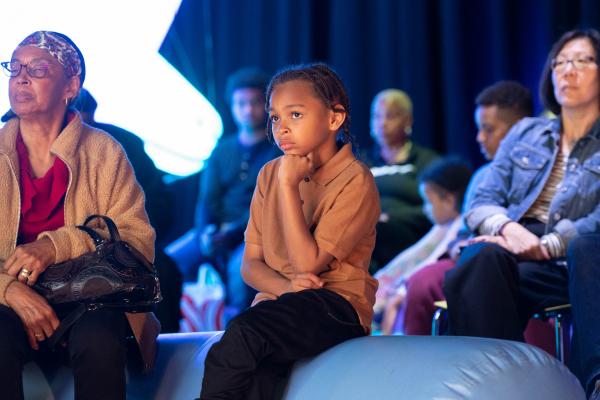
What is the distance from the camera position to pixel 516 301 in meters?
2.70

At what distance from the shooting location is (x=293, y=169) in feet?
7.54

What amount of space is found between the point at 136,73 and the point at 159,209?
6.03 ft

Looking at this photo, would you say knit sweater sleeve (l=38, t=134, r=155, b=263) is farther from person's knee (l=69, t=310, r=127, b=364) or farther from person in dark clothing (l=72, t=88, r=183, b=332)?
person in dark clothing (l=72, t=88, r=183, b=332)

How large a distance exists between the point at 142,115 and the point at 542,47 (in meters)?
2.00

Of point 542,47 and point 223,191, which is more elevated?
point 542,47

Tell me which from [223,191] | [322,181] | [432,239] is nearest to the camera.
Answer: [322,181]

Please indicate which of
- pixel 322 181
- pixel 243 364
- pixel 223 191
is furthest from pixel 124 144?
pixel 223 191

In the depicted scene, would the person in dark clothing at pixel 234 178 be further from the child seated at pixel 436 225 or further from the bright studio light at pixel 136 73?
the child seated at pixel 436 225

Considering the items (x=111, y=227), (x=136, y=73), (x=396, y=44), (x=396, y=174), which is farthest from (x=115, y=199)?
(x=396, y=44)

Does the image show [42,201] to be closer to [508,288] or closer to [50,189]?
[50,189]

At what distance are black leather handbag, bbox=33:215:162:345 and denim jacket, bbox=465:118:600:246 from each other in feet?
3.63

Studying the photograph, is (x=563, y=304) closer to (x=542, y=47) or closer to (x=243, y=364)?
(x=243, y=364)

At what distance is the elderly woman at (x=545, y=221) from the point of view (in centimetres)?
252

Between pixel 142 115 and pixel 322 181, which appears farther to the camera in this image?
pixel 142 115
